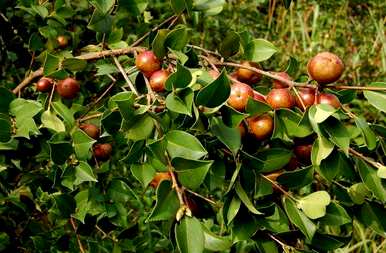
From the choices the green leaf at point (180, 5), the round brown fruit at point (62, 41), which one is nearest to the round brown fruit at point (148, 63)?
the green leaf at point (180, 5)

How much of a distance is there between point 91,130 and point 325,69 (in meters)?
0.50

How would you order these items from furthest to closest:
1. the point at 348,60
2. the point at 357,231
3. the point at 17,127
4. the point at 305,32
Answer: the point at 305,32 → the point at 348,60 → the point at 357,231 → the point at 17,127

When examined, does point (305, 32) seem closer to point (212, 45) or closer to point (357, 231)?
point (212, 45)

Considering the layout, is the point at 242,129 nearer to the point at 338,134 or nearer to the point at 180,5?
the point at 338,134

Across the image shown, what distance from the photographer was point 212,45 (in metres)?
3.23

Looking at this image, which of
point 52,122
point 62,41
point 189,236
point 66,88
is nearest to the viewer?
point 189,236

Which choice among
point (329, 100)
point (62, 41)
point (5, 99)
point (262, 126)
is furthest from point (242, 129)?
point (62, 41)

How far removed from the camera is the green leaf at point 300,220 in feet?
3.12

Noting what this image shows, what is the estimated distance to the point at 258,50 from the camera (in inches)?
42.8

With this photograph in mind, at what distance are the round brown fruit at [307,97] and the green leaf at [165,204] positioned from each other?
0.25 metres

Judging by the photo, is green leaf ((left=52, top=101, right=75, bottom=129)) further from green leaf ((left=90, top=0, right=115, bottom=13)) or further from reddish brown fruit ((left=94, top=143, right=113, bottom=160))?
green leaf ((left=90, top=0, right=115, bottom=13))

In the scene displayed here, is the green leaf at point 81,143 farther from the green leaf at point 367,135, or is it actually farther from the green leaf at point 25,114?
the green leaf at point 367,135

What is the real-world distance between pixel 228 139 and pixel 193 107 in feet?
0.22

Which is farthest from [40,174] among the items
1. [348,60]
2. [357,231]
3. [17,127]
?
[348,60]
